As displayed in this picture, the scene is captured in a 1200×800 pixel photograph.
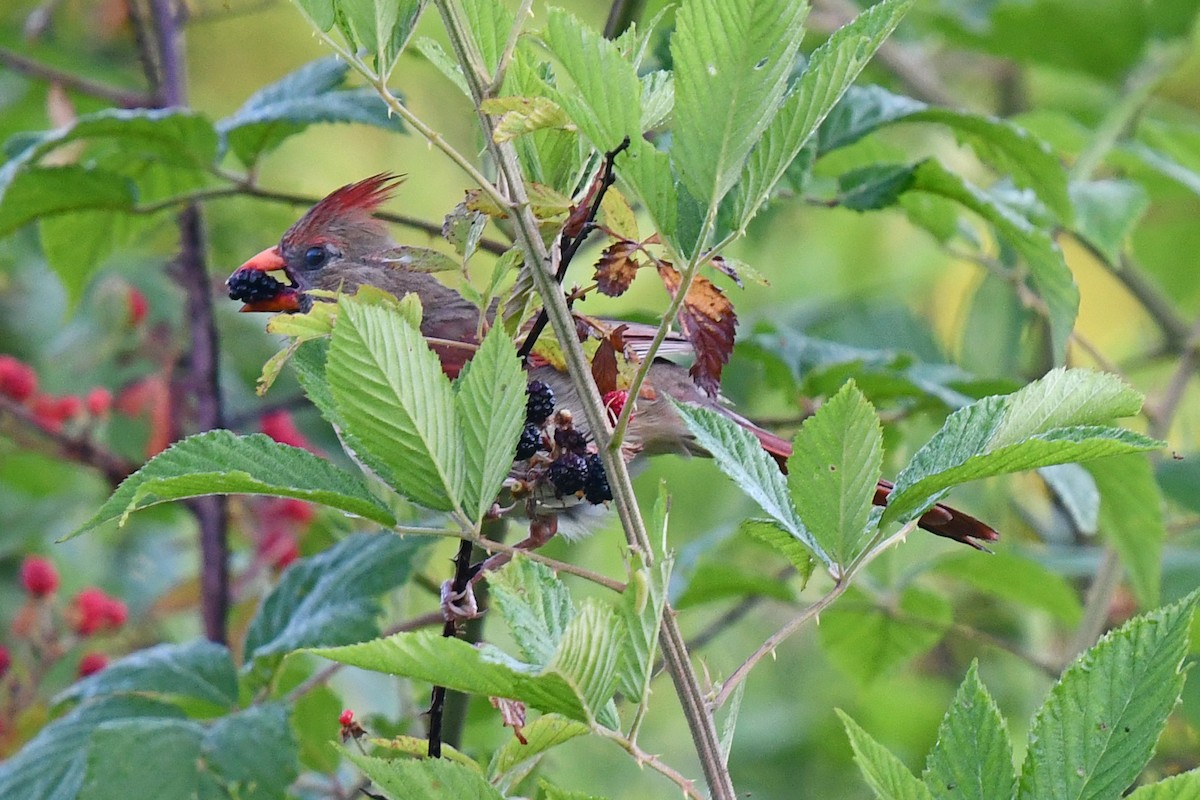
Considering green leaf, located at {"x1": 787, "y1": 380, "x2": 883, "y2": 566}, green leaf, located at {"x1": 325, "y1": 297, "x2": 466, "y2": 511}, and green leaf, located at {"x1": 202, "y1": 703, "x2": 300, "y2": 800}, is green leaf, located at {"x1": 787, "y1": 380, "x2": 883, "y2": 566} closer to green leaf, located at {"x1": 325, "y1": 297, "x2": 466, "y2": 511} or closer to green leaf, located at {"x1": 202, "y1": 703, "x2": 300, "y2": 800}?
green leaf, located at {"x1": 325, "y1": 297, "x2": 466, "y2": 511}

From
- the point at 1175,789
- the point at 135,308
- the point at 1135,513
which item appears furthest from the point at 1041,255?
the point at 135,308

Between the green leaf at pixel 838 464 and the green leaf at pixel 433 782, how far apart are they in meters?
0.33

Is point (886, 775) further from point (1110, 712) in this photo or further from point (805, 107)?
point (805, 107)

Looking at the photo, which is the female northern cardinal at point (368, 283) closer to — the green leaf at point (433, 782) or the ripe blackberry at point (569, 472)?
the ripe blackberry at point (569, 472)

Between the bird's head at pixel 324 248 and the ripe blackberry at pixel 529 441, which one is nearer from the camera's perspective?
the ripe blackberry at pixel 529 441

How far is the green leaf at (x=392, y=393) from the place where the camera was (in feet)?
3.46

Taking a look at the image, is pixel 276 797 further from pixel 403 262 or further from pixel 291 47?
pixel 291 47

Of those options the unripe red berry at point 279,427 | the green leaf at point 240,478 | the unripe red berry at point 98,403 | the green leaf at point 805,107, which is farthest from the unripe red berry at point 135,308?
the green leaf at point 805,107

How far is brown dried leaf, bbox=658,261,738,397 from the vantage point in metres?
1.25

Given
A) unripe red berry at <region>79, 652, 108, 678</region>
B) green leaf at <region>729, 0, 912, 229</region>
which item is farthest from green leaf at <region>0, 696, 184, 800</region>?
green leaf at <region>729, 0, 912, 229</region>

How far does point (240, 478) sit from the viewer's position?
1.05 metres

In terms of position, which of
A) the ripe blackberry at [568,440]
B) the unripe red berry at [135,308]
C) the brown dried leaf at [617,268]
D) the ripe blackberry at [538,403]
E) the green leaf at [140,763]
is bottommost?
the green leaf at [140,763]

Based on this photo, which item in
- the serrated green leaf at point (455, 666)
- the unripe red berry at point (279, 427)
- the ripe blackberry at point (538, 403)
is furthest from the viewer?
the unripe red berry at point (279, 427)

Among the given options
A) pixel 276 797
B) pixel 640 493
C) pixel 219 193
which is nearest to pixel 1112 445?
pixel 276 797
